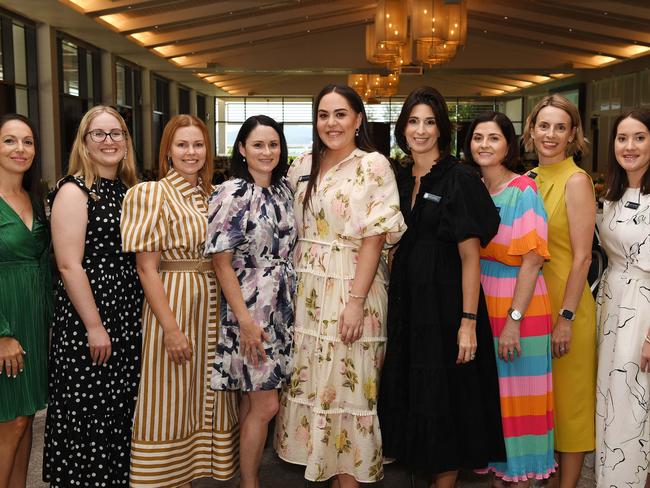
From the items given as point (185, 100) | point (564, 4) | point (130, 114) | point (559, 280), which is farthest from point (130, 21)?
point (559, 280)

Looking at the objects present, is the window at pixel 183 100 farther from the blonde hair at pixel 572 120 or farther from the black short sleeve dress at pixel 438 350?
the black short sleeve dress at pixel 438 350

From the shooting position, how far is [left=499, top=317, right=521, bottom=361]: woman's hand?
9.53 ft

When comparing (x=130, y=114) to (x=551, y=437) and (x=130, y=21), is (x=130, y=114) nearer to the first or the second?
(x=130, y=21)

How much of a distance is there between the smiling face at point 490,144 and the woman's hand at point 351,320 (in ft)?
2.80

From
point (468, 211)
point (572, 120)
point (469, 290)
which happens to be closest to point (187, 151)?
point (468, 211)

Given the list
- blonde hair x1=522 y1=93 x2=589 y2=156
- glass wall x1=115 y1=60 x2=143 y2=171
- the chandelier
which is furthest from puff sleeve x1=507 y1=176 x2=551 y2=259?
glass wall x1=115 y1=60 x2=143 y2=171

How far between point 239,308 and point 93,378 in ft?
2.29

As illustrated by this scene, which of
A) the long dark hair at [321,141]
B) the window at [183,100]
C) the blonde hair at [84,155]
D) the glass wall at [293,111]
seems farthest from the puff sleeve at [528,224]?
the glass wall at [293,111]

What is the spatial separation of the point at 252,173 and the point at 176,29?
13.5 metres

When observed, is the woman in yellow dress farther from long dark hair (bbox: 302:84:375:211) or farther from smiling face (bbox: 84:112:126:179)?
smiling face (bbox: 84:112:126:179)

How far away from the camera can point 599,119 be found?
23.4 metres

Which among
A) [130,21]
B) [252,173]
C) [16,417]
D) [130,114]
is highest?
[130,21]

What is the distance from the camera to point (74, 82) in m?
14.8

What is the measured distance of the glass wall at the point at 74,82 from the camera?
13859 mm
